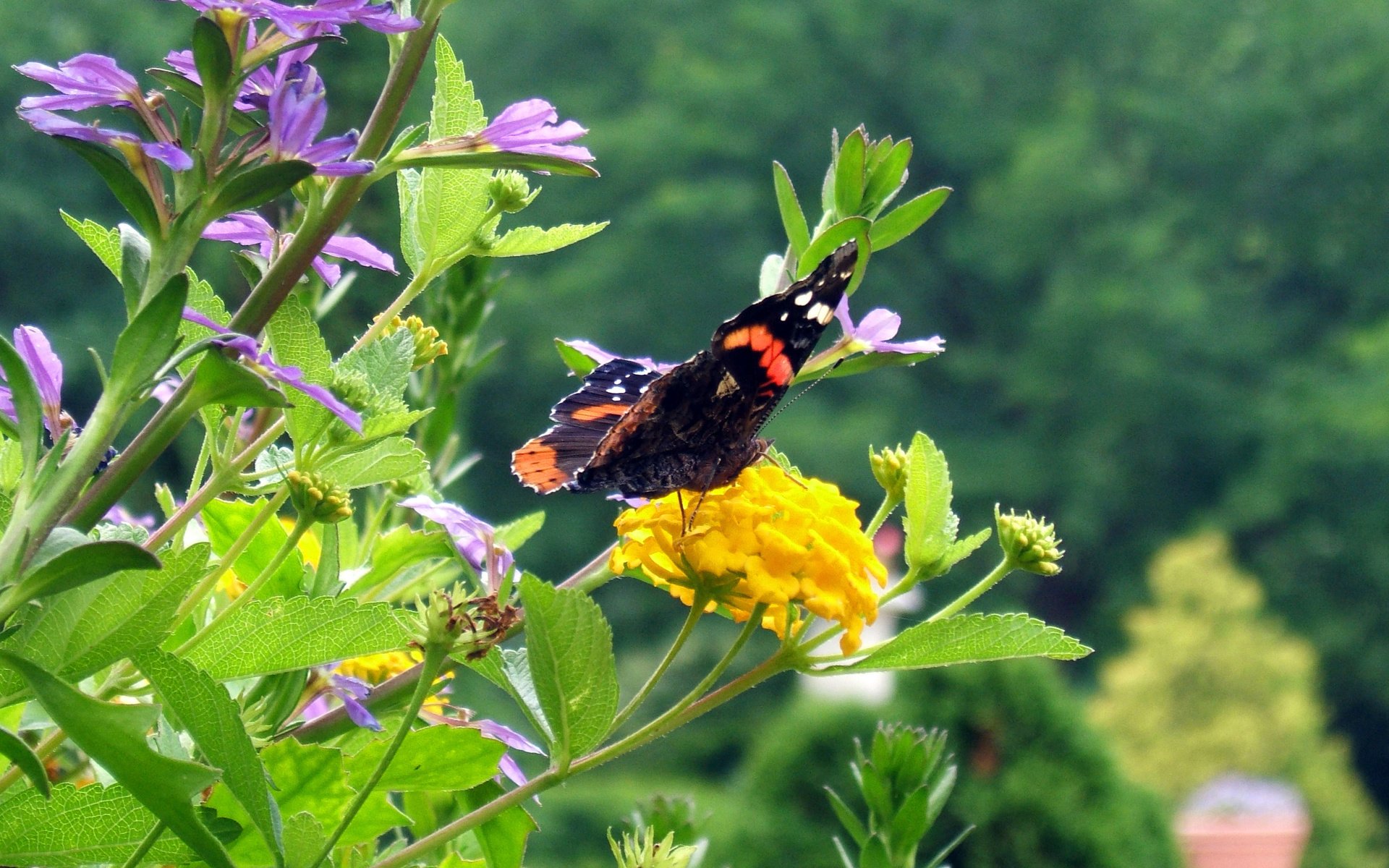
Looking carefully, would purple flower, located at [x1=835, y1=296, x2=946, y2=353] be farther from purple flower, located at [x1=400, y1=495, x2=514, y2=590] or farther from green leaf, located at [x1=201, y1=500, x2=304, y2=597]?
green leaf, located at [x1=201, y1=500, x2=304, y2=597]

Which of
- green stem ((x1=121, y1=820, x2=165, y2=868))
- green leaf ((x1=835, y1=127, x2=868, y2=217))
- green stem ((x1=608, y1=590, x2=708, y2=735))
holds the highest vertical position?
green leaf ((x1=835, y1=127, x2=868, y2=217))

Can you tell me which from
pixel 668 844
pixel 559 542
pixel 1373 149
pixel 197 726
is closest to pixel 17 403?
pixel 197 726

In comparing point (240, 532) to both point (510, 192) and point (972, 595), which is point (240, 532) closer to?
point (510, 192)

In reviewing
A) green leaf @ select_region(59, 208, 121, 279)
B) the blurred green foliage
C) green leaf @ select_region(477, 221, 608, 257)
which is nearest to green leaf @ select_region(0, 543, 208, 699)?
green leaf @ select_region(59, 208, 121, 279)

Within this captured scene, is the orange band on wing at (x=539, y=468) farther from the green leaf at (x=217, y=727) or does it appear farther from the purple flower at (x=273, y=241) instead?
the green leaf at (x=217, y=727)

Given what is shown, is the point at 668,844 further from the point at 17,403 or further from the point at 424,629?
the point at 17,403

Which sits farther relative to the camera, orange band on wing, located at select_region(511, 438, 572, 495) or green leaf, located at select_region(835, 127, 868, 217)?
orange band on wing, located at select_region(511, 438, 572, 495)
